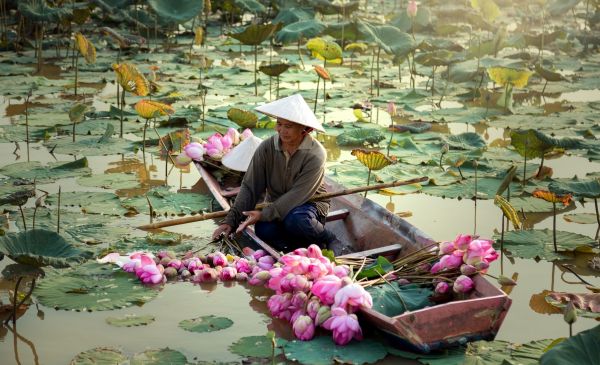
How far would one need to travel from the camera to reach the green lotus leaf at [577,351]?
2.96 metres

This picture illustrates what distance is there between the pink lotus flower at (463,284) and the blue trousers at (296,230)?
3.45ft

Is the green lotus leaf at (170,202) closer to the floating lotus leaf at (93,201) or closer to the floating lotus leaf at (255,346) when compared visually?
the floating lotus leaf at (93,201)

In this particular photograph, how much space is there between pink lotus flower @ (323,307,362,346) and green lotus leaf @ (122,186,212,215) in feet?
6.37

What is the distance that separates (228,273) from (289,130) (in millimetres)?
749

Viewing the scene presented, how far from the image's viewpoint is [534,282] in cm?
453

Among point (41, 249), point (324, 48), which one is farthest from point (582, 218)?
point (324, 48)

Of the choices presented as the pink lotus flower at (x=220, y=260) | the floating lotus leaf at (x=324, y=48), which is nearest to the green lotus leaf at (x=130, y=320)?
the pink lotus flower at (x=220, y=260)

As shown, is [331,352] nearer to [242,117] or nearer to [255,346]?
[255,346]

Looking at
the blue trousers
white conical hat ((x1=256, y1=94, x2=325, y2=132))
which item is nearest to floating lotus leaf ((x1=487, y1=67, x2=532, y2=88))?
the blue trousers

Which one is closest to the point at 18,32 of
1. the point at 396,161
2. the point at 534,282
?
the point at 396,161

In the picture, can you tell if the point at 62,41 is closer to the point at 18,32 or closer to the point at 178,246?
the point at 18,32

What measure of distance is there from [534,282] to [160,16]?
6.45 metres

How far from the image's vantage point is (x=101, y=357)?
11.8 feet

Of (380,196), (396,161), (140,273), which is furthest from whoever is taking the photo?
(396,161)
